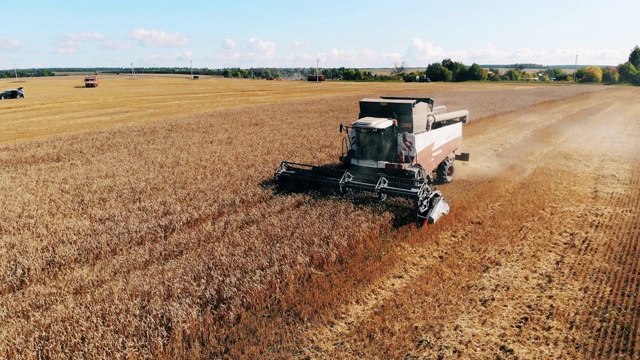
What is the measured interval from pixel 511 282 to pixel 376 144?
532 centimetres

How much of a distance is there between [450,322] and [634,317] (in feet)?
9.57

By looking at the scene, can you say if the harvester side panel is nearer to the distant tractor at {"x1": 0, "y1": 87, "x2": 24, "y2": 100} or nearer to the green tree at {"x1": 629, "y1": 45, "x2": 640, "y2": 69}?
the distant tractor at {"x1": 0, "y1": 87, "x2": 24, "y2": 100}

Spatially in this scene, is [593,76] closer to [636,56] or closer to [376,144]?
[636,56]

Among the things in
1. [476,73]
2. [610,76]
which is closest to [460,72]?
[476,73]

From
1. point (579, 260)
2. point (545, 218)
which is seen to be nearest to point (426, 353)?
point (579, 260)

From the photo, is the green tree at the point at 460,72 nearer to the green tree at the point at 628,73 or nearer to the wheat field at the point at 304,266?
the green tree at the point at 628,73

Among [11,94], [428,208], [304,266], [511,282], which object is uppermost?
[11,94]

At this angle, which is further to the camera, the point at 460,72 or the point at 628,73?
the point at 460,72

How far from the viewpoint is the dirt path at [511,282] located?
5742mm

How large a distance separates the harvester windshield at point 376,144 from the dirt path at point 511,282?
2.45 meters

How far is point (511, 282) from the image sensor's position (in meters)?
7.31

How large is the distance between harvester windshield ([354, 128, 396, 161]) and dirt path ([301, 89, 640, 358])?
245 cm

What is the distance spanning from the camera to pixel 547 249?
8594 mm

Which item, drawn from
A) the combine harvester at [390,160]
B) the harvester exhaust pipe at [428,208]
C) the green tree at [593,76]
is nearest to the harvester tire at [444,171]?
the combine harvester at [390,160]
